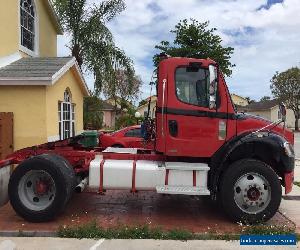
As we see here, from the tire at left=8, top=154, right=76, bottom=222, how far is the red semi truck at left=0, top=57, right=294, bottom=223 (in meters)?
0.02

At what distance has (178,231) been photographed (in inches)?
282

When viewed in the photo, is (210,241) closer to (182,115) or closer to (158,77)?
(182,115)

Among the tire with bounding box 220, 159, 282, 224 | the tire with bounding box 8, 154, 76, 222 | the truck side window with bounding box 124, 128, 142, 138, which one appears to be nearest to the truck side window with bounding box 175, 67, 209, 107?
the tire with bounding box 220, 159, 282, 224

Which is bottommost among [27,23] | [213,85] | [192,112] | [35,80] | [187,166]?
[187,166]

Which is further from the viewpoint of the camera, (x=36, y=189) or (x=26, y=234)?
(x=36, y=189)

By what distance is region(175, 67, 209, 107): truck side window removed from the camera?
793 cm

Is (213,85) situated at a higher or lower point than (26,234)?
higher

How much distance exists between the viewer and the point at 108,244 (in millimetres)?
6734

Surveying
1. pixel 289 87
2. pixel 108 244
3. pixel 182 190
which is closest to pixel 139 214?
pixel 182 190

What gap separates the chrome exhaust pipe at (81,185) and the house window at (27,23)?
7.65 m

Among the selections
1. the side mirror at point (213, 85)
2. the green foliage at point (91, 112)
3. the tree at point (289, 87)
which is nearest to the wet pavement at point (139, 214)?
the side mirror at point (213, 85)

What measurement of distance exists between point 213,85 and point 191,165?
1.51 meters

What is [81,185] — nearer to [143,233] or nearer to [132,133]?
[143,233]

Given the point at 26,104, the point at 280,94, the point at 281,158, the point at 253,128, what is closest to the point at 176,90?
the point at 253,128
